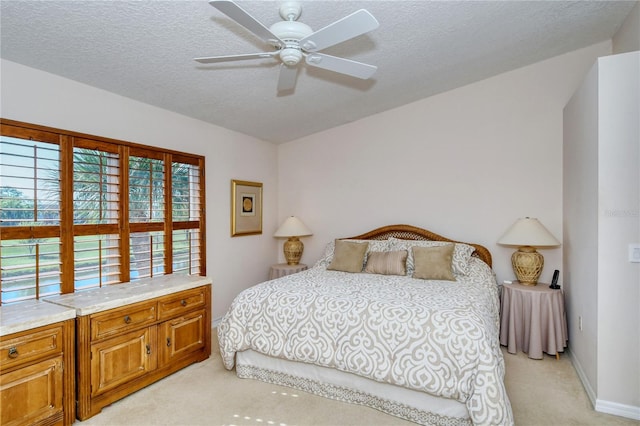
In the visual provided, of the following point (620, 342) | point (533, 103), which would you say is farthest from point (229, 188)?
point (620, 342)

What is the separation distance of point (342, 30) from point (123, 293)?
2.49 m

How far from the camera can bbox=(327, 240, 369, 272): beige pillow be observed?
13.3 ft

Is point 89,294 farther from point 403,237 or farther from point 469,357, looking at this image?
point 403,237

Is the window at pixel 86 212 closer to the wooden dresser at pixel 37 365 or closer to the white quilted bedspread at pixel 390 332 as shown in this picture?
the wooden dresser at pixel 37 365

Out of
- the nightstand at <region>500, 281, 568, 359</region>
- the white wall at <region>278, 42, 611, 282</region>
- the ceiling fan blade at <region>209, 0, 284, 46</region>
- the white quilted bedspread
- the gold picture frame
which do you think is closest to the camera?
the ceiling fan blade at <region>209, 0, 284, 46</region>

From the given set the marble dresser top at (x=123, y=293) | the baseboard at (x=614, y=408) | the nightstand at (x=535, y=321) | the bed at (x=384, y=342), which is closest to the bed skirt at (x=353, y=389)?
the bed at (x=384, y=342)

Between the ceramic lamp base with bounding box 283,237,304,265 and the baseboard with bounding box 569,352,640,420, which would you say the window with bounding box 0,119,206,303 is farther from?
the baseboard with bounding box 569,352,640,420

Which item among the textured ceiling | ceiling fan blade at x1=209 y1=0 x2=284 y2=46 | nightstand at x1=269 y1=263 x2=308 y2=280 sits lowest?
nightstand at x1=269 y1=263 x2=308 y2=280

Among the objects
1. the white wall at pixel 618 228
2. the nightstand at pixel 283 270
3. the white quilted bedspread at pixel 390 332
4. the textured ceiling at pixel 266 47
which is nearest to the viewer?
the white quilted bedspread at pixel 390 332

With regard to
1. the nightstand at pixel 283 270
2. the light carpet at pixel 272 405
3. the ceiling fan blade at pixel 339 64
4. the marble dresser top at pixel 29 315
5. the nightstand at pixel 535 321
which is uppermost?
the ceiling fan blade at pixel 339 64

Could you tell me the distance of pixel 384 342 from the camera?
2422mm

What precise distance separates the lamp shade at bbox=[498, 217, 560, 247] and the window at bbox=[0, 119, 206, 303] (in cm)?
344

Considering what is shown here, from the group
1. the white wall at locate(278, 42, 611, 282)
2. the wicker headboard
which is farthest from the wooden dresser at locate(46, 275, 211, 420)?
the white wall at locate(278, 42, 611, 282)

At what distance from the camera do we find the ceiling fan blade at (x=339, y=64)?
7.65 feet
